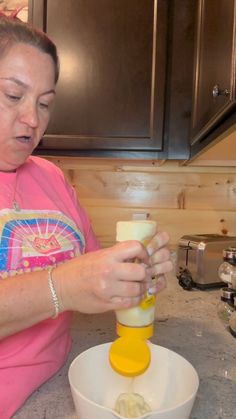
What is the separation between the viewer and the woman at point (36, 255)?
1.58 feet

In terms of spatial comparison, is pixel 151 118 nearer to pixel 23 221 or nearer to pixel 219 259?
pixel 219 259

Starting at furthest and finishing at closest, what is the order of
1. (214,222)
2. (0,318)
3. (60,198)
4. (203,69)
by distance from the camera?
(214,222), (203,69), (60,198), (0,318)

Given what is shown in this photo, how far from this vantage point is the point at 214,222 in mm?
1575

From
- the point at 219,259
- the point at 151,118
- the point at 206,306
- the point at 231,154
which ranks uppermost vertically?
the point at 151,118

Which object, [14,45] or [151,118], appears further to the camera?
[151,118]

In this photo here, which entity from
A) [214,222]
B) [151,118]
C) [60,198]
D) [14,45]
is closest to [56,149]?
[151,118]

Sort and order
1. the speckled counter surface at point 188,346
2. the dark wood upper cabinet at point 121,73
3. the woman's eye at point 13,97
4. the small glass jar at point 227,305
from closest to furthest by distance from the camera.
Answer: the speckled counter surface at point 188,346, the woman's eye at point 13,97, the small glass jar at point 227,305, the dark wood upper cabinet at point 121,73

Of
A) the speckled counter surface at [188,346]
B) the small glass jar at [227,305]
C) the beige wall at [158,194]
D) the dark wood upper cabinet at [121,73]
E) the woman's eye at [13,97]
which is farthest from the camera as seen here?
the beige wall at [158,194]

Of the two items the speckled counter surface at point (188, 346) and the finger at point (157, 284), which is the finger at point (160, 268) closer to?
the finger at point (157, 284)

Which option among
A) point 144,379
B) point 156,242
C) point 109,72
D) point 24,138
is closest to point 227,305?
point 144,379

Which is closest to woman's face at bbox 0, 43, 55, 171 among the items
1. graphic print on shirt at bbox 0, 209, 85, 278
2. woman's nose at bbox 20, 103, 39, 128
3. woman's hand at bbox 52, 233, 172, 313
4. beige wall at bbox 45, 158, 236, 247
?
woman's nose at bbox 20, 103, 39, 128

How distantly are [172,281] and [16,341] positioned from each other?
0.86 m

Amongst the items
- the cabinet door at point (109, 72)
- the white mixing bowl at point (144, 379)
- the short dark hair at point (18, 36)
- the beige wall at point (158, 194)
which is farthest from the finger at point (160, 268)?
the beige wall at point (158, 194)

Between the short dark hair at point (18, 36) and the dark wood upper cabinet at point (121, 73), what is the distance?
521mm
